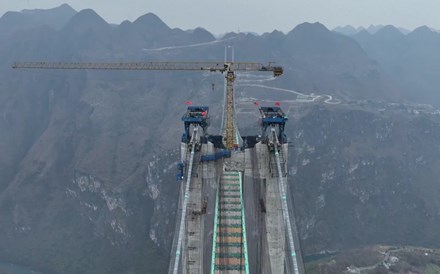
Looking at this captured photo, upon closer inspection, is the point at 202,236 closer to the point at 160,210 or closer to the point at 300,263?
the point at 300,263

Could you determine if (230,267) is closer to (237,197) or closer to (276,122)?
(237,197)

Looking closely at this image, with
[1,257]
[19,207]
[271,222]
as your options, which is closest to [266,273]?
[271,222]

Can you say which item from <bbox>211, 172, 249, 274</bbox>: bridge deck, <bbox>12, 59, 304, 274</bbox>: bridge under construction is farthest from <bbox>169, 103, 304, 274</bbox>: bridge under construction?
<bbox>211, 172, 249, 274</bbox>: bridge deck

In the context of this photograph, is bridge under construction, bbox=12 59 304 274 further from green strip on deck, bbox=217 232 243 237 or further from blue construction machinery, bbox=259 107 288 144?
green strip on deck, bbox=217 232 243 237

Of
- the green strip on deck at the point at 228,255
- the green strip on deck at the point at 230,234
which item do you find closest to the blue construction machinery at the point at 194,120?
the green strip on deck at the point at 230,234

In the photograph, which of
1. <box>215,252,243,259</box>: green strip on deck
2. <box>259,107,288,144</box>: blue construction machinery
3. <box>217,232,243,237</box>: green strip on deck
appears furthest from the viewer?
<box>259,107,288,144</box>: blue construction machinery

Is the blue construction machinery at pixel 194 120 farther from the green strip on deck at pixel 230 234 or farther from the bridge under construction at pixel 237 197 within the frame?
the green strip on deck at pixel 230 234

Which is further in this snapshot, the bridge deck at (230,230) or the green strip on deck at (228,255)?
the green strip on deck at (228,255)

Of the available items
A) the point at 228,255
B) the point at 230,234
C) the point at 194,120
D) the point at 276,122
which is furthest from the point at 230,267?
the point at 194,120

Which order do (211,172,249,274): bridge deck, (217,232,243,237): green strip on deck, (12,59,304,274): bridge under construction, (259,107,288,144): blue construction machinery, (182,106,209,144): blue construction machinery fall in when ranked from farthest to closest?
(182,106,209,144): blue construction machinery
(259,107,288,144): blue construction machinery
(12,59,304,274): bridge under construction
(217,232,243,237): green strip on deck
(211,172,249,274): bridge deck

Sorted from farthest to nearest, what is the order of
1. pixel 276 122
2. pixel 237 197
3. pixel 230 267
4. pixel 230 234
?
Answer: pixel 276 122
pixel 237 197
pixel 230 234
pixel 230 267

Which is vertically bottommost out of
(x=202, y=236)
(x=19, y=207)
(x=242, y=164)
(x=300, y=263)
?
(x=300, y=263)
